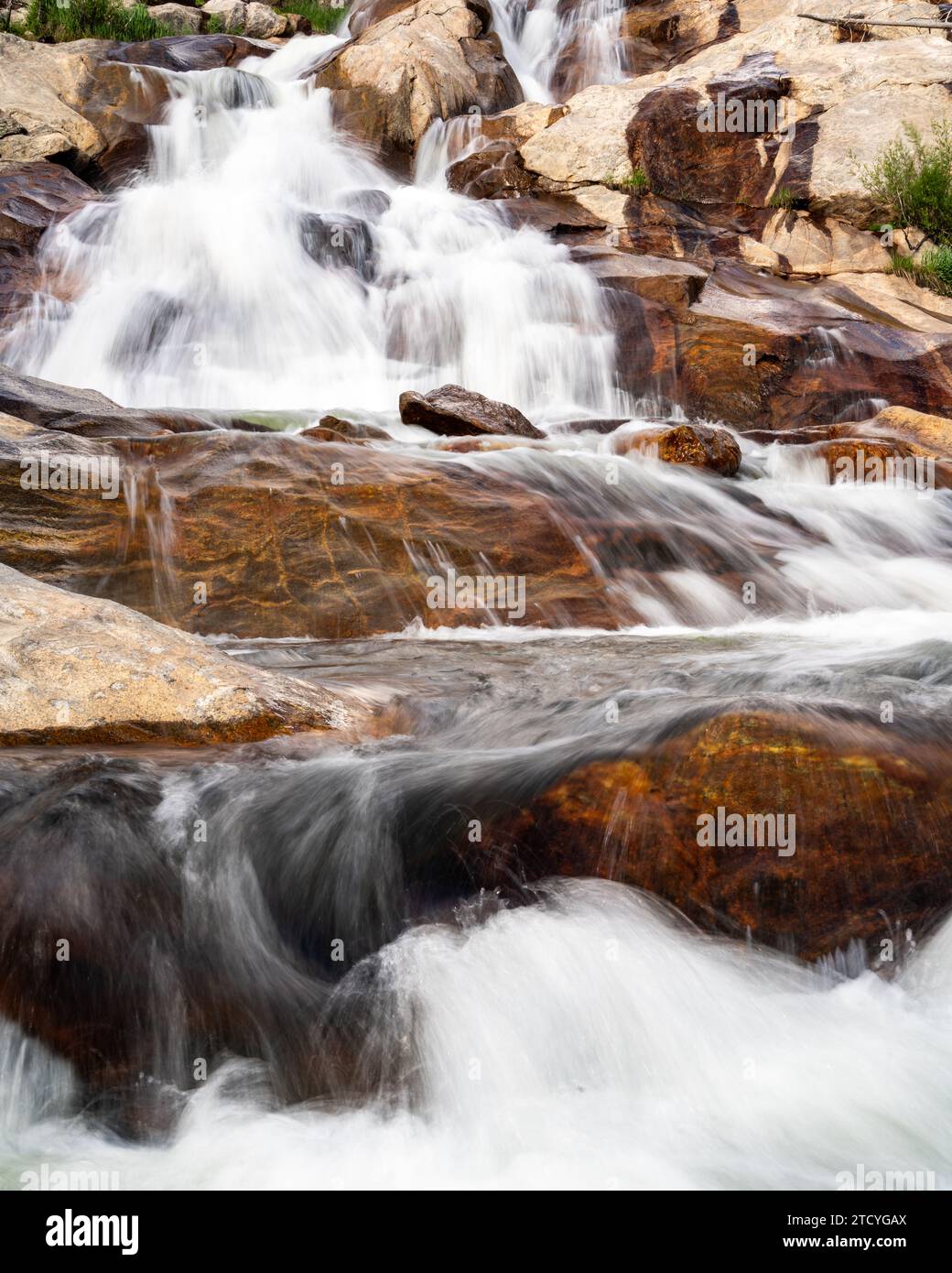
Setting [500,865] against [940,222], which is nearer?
[500,865]

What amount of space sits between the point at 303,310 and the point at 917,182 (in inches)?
359

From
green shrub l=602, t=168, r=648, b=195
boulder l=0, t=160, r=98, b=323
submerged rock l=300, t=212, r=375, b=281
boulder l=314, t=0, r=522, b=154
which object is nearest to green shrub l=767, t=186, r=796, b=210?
green shrub l=602, t=168, r=648, b=195

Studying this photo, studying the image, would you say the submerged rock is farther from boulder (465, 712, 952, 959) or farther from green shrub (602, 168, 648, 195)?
boulder (465, 712, 952, 959)

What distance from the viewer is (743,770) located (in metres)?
2.81

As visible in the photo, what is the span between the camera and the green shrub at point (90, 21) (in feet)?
64.4

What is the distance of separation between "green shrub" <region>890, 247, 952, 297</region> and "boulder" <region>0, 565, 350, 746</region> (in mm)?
13378

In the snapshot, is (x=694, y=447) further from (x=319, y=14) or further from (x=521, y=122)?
(x=319, y=14)

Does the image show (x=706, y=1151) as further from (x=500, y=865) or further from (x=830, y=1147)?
(x=500, y=865)

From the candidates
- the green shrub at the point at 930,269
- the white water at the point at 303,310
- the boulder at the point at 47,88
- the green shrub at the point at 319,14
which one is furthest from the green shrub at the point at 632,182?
the green shrub at the point at 319,14

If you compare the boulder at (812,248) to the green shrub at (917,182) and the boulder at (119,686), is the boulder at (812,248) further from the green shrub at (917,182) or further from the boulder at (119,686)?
the boulder at (119,686)

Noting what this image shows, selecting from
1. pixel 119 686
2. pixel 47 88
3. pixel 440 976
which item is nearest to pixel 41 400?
pixel 119 686

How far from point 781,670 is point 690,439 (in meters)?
4.09
